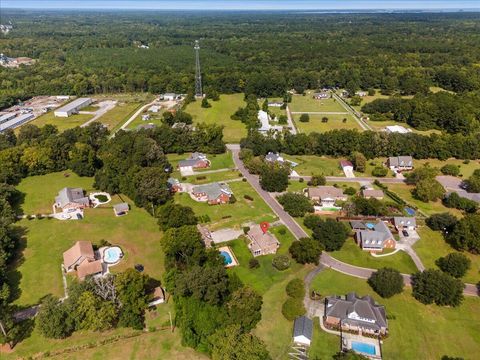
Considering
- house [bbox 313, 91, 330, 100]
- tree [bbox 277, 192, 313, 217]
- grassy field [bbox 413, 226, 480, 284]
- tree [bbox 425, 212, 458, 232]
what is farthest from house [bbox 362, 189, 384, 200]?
Result: house [bbox 313, 91, 330, 100]

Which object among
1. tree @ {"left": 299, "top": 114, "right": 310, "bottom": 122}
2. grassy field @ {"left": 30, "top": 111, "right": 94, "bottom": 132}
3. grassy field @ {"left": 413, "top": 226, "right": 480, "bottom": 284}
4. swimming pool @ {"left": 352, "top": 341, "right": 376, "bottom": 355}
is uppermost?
swimming pool @ {"left": 352, "top": 341, "right": 376, "bottom": 355}

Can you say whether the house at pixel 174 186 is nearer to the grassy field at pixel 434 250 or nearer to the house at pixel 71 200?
the house at pixel 71 200

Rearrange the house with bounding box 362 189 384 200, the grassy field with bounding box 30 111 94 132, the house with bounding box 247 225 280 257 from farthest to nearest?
the grassy field with bounding box 30 111 94 132, the house with bounding box 362 189 384 200, the house with bounding box 247 225 280 257

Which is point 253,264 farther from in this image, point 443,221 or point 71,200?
point 71,200

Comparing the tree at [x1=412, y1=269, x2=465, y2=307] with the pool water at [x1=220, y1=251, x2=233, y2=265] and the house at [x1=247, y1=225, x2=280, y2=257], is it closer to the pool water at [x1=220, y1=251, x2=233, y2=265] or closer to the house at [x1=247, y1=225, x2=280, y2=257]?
the house at [x1=247, y1=225, x2=280, y2=257]

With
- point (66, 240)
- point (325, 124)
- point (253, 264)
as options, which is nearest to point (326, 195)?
point (253, 264)

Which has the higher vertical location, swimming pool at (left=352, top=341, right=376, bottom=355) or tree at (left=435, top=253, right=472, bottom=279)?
tree at (left=435, top=253, right=472, bottom=279)

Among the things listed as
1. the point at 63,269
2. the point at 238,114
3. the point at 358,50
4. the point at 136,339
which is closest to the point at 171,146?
the point at 238,114
